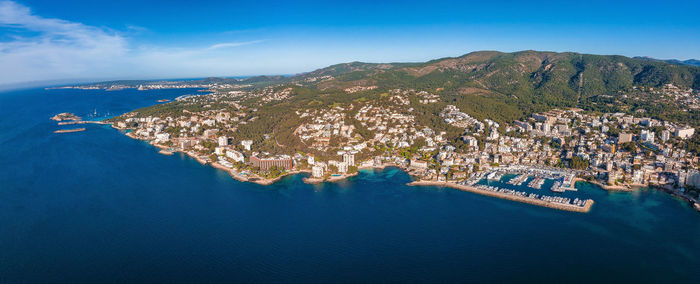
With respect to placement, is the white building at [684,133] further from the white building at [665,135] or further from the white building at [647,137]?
the white building at [647,137]

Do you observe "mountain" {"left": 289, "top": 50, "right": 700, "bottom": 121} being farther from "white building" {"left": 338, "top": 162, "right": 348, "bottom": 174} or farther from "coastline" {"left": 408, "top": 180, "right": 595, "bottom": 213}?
"white building" {"left": 338, "top": 162, "right": 348, "bottom": 174}

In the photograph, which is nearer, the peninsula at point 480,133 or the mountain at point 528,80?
the peninsula at point 480,133

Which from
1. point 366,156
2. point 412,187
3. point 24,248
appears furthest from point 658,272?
point 24,248

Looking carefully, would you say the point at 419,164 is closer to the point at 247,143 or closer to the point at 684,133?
the point at 247,143

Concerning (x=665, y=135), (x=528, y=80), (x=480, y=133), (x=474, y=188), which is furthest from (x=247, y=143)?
(x=528, y=80)

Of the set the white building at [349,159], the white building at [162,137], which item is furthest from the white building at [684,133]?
the white building at [162,137]

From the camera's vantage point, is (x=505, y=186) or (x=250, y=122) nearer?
(x=505, y=186)

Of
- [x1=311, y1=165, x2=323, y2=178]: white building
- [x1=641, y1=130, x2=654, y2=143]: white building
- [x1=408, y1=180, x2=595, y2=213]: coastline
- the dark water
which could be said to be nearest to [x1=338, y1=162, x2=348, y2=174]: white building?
the dark water

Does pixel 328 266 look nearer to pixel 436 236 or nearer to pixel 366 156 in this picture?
pixel 436 236
